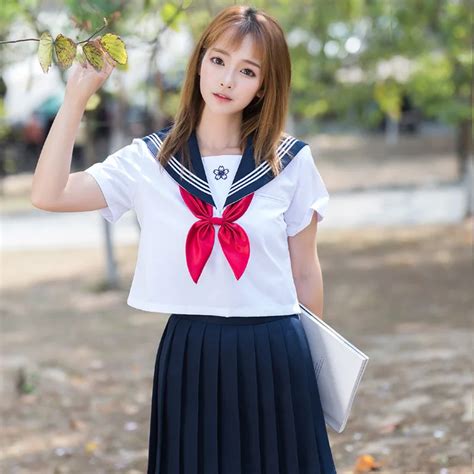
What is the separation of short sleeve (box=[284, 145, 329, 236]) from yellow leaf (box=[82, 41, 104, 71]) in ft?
1.73

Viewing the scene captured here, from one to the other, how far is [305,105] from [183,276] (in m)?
8.15

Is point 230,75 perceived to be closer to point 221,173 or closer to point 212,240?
point 221,173

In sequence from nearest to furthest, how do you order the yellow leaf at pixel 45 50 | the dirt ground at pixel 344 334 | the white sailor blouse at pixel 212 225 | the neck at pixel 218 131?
Result: the yellow leaf at pixel 45 50
the white sailor blouse at pixel 212 225
the neck at pixel 218 131
the dirt ground at pixel 344 334

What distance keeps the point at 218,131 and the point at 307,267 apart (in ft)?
1.34

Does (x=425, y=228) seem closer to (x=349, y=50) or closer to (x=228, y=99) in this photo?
(x=349, y=50)

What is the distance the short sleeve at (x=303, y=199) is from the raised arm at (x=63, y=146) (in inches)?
20.2

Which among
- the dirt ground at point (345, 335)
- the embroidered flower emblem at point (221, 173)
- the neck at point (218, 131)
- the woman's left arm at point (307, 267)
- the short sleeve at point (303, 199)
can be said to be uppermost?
the neck at point (218, 131)

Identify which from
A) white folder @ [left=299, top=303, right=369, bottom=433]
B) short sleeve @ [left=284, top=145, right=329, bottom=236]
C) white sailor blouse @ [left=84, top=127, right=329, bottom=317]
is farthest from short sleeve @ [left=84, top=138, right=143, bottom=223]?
white folder @ [left=299, top=303, right=369, bottom=433]

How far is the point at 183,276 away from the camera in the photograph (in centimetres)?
242

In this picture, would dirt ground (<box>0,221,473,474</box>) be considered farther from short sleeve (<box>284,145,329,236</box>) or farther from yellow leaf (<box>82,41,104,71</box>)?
yellow leaf (<box>82,41,104,71</box>)

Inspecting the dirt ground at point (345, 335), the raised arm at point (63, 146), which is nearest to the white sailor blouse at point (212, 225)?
the raised arm at point (63, 146)

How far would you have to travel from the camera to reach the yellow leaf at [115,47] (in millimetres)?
2279

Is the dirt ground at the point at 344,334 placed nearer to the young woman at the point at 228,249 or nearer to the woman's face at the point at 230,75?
the young woman at the point at 228,249

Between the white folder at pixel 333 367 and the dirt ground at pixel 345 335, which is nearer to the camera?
the white folder at pixel 333 367
